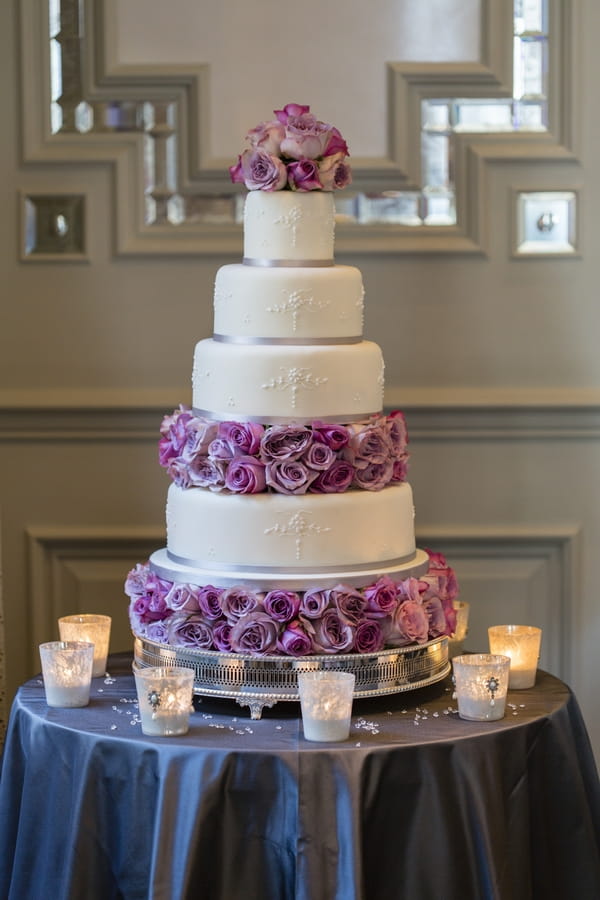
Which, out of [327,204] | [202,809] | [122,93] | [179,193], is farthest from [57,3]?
[202,809]

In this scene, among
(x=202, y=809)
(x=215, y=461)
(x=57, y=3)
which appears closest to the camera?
(x=202, y=809)

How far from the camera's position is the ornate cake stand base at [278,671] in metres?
2.06

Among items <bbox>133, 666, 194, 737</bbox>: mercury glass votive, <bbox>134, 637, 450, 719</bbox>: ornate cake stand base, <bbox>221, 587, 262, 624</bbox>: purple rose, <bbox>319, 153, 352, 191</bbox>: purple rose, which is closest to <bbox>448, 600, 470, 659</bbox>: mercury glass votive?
<bbox>134, 637, 450, 719</bbox>: ornate cake stand base

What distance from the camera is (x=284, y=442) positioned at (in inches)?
83.6

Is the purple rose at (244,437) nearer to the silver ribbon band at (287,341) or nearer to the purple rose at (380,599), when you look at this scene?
the silver ribbon band at (287,341)

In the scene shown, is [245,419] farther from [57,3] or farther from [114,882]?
[57,3]

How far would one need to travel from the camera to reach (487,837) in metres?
1.94

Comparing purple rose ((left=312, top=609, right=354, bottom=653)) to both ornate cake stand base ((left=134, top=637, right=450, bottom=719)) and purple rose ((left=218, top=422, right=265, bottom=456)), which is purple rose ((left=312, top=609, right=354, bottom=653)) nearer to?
ornate cake stand base ((left=134, top=637, right=450, bottom=719))

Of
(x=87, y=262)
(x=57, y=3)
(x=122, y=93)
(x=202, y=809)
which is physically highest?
(x=57, y=3)

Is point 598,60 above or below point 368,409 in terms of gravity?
above

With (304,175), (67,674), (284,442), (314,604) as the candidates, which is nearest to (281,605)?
(314,604)

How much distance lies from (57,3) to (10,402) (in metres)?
0.95

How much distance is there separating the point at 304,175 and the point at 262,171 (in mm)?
73

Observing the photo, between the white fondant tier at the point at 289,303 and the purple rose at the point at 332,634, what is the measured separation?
1.58 feet
